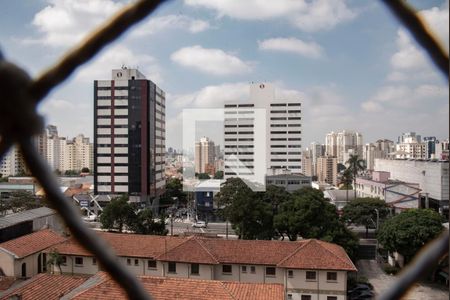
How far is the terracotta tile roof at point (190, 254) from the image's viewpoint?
1174cm

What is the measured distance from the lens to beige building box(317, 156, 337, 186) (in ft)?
198

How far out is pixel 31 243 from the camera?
13445mm

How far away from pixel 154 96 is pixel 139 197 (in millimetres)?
8640

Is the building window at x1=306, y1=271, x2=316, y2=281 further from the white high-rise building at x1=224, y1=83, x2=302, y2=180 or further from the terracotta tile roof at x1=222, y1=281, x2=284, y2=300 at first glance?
the white high-rise building at x1=224, y1=83, x2=302, y2=180

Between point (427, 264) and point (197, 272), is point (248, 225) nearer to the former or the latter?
point (197, 272)

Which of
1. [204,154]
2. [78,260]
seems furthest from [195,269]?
[204,154]

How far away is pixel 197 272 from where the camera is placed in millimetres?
11828

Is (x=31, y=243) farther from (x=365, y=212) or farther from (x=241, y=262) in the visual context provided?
(x=365, y=212)

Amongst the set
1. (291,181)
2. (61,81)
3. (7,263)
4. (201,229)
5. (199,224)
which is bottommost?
(201,229)

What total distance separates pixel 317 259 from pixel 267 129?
3814 cm

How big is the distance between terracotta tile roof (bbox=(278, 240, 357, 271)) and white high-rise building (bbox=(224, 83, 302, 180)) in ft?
104

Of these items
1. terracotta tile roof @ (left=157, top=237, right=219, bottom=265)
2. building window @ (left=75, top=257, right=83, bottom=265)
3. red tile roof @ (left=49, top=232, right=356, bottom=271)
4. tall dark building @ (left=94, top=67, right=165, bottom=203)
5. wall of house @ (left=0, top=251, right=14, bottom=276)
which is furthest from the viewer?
tall dark building @ (left=94, top=67, right=165, bottom=203)

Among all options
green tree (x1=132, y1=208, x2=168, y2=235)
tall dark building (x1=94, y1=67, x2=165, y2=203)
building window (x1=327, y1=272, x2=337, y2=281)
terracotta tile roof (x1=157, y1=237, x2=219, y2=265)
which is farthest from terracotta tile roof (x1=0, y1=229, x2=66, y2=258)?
tall dark building (x1=94, y1=67, x2=165, y2=203)

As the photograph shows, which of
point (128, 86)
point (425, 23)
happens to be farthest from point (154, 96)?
point (425, 23)
